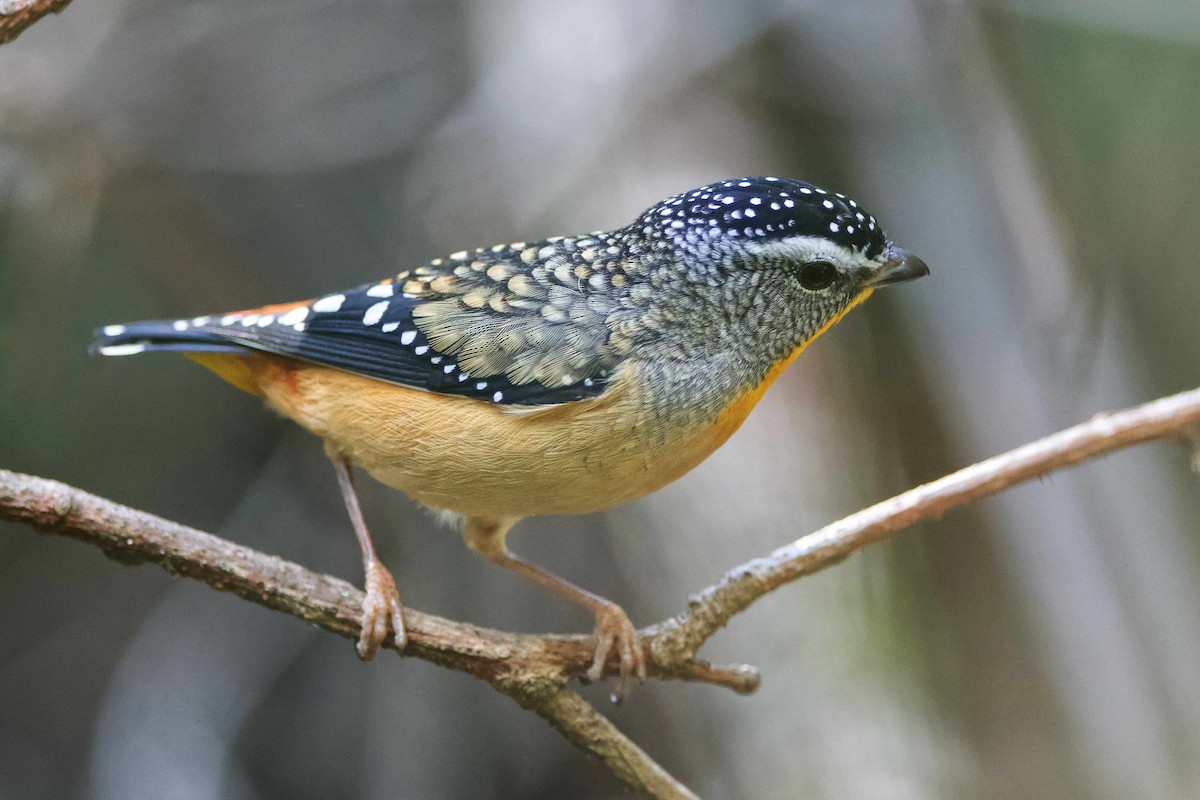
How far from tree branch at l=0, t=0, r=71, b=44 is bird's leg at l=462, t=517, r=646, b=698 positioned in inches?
74.5

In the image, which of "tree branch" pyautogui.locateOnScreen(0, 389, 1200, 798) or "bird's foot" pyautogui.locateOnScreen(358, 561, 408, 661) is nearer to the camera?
"tree branch" pyautogui.locateOnScreen(0, 389, 1200, 798)

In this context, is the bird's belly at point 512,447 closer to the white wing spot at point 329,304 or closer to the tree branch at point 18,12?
the white wing spot at point 329,304

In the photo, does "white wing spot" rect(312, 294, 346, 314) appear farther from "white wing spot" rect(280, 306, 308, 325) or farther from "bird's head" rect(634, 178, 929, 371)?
"bird's head" rect(634, 178, 929, 371)

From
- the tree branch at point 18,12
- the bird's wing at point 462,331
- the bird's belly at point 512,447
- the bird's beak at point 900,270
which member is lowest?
the bird's belly at point 512,447

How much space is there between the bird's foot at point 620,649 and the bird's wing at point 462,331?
76 cm

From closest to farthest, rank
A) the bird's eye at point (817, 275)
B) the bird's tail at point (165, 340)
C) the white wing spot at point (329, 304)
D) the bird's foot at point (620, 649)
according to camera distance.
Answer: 1. the bird's eye at point (817, 275)
2. the bird's foot at point (620, 649)
3. the bird's tail at point (165, 340)
4. the white wing spot at point (329, 304)

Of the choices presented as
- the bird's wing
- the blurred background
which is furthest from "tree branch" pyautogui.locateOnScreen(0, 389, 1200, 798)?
the blurred background

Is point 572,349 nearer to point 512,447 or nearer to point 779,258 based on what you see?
point 512,447

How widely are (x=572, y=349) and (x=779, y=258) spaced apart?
63cm

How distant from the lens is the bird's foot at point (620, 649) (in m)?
3.02

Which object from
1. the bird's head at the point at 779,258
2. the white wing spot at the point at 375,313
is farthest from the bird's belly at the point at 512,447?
the bird's head at the point at 779,258

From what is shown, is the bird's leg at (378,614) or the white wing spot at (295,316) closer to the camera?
the bird's leg at (378,614)

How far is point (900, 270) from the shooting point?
2.87 meters

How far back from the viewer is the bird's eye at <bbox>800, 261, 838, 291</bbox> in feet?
9.46
